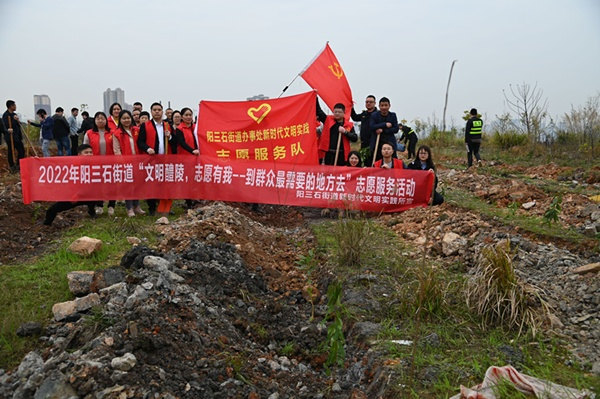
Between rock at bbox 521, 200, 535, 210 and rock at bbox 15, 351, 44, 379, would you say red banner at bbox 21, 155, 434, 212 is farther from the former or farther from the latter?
rock at bbox 15, 351, 44, 379

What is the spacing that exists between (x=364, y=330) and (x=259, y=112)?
15.0 feet

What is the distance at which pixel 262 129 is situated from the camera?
7410 millimetres

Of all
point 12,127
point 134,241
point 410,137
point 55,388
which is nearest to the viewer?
point 55,388

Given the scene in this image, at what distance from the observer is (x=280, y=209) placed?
8.55 metres

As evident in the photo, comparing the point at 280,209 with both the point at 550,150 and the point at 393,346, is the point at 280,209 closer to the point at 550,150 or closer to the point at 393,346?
the point at 393,346

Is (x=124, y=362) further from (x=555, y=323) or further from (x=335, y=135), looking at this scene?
(x=335, y=135)

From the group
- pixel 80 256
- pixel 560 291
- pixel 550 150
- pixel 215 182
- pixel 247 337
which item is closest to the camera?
pixel 247 337

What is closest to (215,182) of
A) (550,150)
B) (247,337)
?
(247,337)

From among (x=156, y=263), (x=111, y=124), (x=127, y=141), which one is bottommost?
(x=156, y=263)

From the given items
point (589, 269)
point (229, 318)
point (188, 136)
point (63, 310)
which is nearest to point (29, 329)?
point (63, 310)

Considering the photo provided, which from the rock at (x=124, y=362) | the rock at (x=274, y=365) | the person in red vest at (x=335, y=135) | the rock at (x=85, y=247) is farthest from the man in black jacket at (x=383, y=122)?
the rock at (x=124, y=362)

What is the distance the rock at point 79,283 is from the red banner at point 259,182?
3.18 metres

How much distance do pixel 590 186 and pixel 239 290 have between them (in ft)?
24.5

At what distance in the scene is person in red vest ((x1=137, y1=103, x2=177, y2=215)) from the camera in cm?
701
